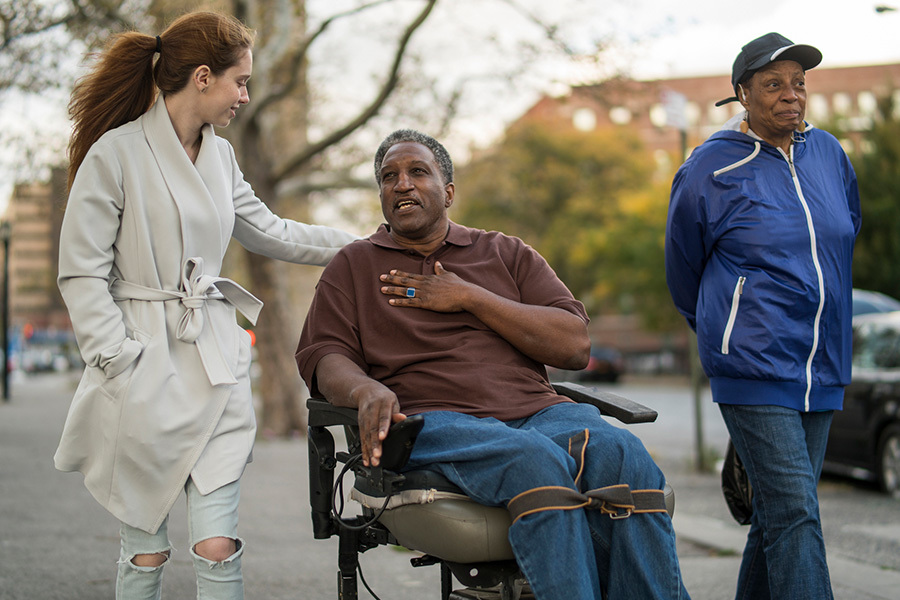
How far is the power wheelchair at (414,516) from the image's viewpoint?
9.63 ft

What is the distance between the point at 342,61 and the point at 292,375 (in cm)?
548

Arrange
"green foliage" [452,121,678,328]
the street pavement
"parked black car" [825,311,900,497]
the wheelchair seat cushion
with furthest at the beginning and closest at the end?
"green foliage" [452,121,678,328]
"parked black car" [825,311,900,497]
the street pavement
the wheelchair seat cushion

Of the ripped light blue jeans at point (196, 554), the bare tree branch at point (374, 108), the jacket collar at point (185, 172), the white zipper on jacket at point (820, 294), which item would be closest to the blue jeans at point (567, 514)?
the ripped light blue jeans at point (196, 554)

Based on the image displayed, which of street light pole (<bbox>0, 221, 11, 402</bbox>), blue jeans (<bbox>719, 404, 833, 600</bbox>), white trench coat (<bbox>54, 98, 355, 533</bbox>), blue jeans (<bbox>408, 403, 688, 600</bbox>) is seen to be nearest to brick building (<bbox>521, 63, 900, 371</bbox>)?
blue jeans (<bbox>719, 404, 833, 600</bbox>)

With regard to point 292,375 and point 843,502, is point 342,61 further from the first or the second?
point 843,502

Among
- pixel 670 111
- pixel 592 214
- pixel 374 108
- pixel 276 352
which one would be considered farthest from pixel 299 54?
pixel 592 214

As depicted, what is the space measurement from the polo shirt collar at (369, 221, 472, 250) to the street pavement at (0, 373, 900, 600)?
6.62ft

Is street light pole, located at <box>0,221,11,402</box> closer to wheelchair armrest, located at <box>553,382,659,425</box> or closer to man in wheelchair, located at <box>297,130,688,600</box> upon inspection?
man in wheelchair, located at <box>297,130,688,600</box>

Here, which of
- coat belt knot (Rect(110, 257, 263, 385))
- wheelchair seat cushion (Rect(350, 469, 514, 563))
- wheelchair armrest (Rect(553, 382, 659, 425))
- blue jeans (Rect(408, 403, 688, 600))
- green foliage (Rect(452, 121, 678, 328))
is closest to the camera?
blue jeans (Rect(408, 403, 688, 600))

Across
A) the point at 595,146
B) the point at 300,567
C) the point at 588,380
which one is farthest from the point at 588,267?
the point at 300,567

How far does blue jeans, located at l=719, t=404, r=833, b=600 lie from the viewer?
3438 mm

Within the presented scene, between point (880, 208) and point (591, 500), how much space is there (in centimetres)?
2496

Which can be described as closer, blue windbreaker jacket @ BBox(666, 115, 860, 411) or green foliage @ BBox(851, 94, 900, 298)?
blue windbreaker jacket @ BBox(666, 115, 860, 411)

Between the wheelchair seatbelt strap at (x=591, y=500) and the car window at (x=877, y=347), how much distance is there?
6.94 m
